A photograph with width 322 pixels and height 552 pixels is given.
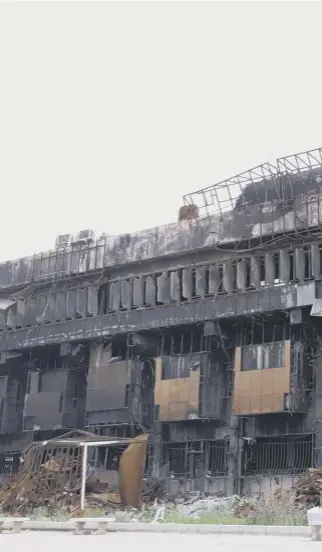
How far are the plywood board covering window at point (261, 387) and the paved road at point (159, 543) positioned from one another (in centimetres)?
1602

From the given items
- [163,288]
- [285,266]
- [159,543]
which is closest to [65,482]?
[159,543]

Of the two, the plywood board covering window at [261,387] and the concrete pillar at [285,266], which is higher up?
the concrete pillar at [285,266]

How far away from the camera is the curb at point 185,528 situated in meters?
19.7

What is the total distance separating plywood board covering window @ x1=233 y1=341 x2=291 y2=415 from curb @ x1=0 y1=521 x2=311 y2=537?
14.4 m

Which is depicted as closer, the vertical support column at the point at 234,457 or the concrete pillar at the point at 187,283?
the vertical support column at the point at 234,457

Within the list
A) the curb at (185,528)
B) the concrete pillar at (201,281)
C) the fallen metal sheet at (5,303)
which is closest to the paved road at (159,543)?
the curb at (185,528)

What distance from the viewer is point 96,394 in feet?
137

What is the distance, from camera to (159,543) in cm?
1662

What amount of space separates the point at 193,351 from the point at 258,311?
5185 millimetres

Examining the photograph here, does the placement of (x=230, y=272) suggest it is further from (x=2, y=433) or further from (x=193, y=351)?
(x=2, y=433)

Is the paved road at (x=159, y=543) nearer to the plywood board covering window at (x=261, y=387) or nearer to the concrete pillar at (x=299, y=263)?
the plywood board covering window at (x=261, y=387)

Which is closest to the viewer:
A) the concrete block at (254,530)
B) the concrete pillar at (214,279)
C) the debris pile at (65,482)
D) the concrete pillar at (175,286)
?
the concrete block at (254,530)

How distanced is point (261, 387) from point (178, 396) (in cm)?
454

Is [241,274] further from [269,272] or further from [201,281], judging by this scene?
[201,281]
